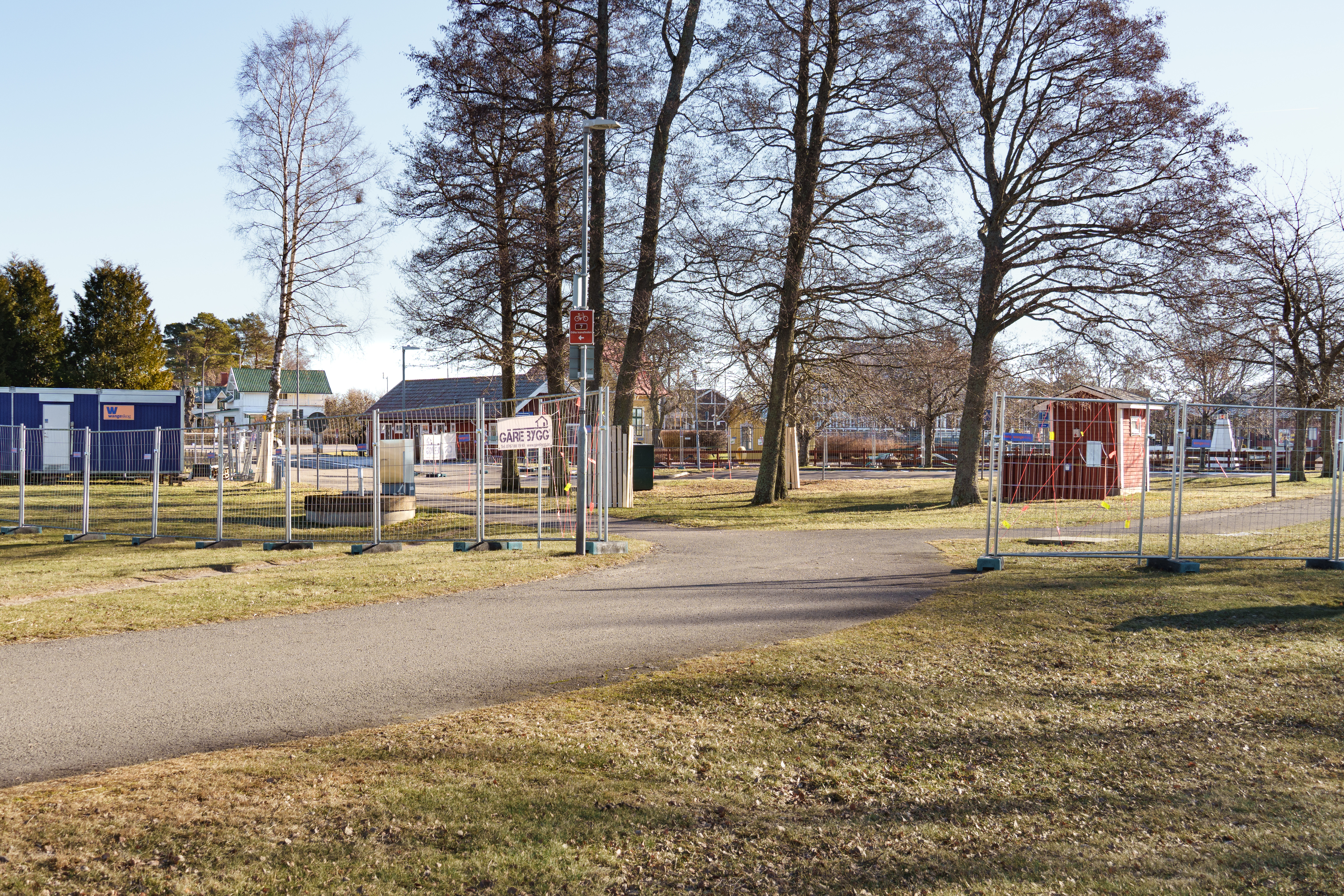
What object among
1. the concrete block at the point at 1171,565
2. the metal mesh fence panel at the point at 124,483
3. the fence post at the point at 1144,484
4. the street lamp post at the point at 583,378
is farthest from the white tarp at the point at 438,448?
the concrete block at the point at 1171,565

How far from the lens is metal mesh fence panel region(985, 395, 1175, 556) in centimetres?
1258

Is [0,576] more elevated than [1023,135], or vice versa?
[1023,135]

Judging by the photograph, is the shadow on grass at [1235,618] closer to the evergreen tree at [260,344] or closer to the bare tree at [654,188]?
the bare tree at [654,188]

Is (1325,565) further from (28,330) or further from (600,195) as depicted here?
(28,330)

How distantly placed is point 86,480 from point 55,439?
18526mm

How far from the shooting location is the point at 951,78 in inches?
891

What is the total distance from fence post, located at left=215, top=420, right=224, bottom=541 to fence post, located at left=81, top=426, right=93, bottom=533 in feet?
6.45

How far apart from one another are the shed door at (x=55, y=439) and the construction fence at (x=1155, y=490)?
88.0 feet

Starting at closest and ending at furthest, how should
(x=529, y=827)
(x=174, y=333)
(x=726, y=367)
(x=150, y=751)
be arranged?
(x=529, y=827), (x=150, y=751), (x=726, y=367), (x=174, y=333)

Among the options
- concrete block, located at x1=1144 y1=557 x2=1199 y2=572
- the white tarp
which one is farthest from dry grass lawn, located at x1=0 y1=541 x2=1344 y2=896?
the white tarp

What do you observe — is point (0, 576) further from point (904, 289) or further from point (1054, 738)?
point (904, 289)

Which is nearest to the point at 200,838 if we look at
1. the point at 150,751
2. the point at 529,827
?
the point at 529,827

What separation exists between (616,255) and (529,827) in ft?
73.9

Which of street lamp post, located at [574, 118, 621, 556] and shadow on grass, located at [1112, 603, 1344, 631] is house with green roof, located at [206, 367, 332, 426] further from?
shadow on grass, located at [1112, 603, 1344, 631]
